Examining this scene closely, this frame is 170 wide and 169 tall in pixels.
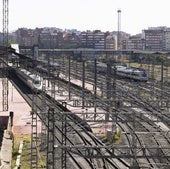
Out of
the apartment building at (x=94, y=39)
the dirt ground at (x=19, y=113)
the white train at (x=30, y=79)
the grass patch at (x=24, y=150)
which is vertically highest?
the apartment building at (x=94, y=39)

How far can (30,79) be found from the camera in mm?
32375

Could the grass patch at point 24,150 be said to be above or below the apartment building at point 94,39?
below

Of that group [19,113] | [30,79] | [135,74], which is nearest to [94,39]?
[135,74]

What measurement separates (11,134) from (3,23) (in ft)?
39.1

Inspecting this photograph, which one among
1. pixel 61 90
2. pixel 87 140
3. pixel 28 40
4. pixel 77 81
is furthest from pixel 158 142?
pixel 28 40

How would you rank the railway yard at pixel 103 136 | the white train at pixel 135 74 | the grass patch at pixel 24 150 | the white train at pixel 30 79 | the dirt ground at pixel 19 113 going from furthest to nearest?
the white train at pixel 135 74 < the white train at pixel 30 79 < the dirt ground at pixel 19 113 < the grass patch at pixel 24 150 < the railway yard at pixel 103 136

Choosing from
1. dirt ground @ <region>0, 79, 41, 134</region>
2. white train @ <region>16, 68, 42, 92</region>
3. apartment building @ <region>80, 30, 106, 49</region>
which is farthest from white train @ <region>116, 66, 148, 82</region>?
apartment building @ <region>80, 30, 106, 49</region>

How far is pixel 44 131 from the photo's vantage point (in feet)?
55.2

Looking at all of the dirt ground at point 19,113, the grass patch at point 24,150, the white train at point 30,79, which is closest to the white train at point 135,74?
the white train at point 30,79

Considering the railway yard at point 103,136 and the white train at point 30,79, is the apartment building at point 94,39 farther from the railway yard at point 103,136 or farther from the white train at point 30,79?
the railway yard at point 103,136

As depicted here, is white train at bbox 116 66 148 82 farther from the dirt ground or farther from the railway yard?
the dirt ground

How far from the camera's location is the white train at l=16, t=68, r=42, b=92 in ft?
96.7

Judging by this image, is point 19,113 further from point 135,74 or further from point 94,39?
point 94,39

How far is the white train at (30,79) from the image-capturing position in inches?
1160
